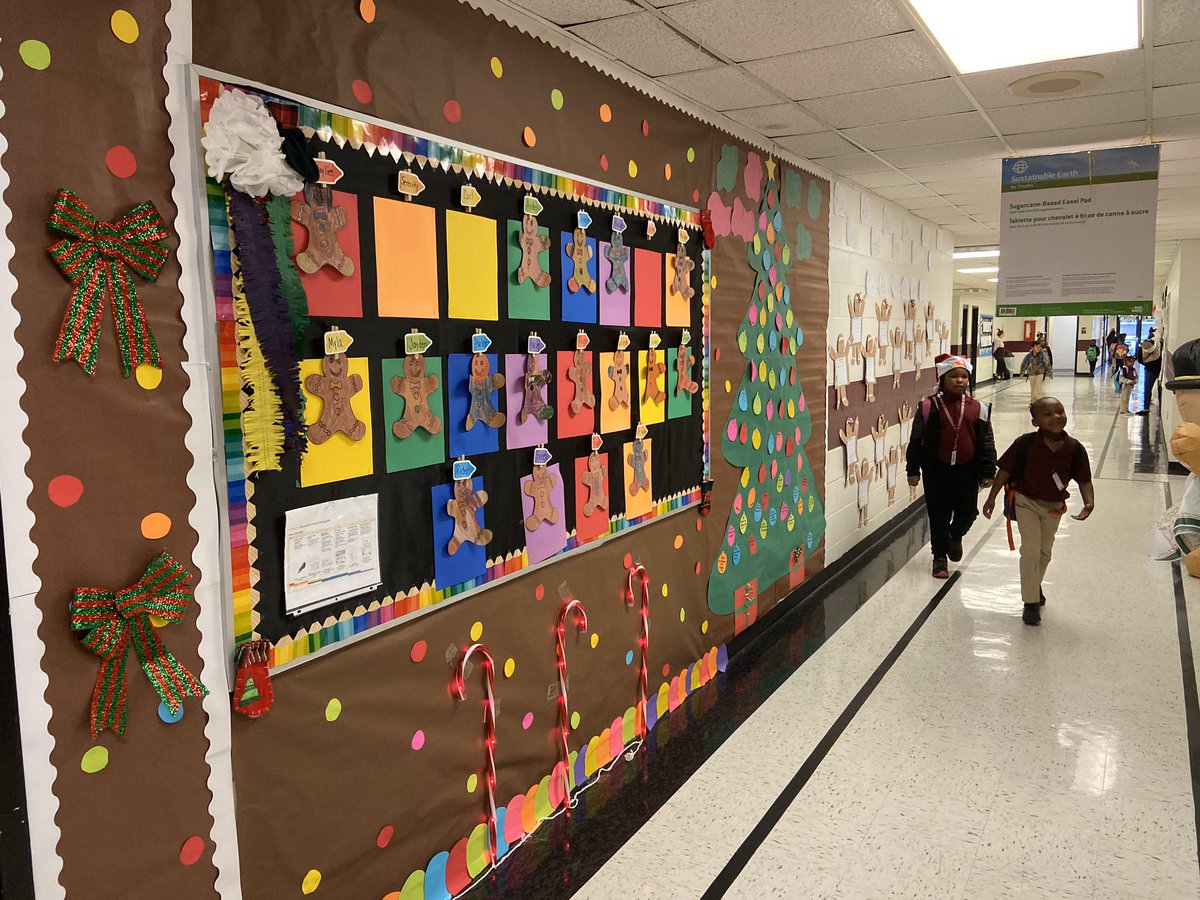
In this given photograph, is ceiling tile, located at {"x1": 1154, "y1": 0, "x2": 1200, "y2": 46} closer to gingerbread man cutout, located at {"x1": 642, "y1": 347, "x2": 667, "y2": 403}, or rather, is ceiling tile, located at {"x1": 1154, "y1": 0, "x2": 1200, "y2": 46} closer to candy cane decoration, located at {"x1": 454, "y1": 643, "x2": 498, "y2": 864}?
gingerbread man cutout, located at {"x1": 642, "y1": 347, "x2": 667, "y2": 403}

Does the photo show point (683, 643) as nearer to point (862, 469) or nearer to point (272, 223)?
point (272, 223)

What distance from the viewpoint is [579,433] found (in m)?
2.95

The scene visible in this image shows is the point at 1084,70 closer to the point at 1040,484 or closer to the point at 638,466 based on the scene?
the point at 1040,484

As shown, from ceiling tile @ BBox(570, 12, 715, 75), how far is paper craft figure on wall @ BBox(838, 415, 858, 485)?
333 centimetres

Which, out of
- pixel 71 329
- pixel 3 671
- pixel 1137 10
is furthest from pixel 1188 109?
pixel 3 671

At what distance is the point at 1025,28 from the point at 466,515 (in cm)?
264

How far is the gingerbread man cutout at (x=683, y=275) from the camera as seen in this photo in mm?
3516

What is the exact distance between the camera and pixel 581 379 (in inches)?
115

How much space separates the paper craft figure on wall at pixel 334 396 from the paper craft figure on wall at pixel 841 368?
13.6 feet

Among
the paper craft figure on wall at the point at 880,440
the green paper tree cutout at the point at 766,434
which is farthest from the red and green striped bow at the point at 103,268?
the paper craft figure on wall at the point at 880,440

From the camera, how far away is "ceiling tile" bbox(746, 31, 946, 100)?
3086 millimetres

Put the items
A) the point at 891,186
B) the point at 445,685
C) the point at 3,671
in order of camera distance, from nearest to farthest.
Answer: the point at 3,671, the point at 445,685, the point at 891,186

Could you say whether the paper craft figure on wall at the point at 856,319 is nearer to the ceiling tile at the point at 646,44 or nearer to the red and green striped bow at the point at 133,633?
the ceiling tile at the point at 646,44

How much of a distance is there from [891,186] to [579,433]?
412 centimetres
